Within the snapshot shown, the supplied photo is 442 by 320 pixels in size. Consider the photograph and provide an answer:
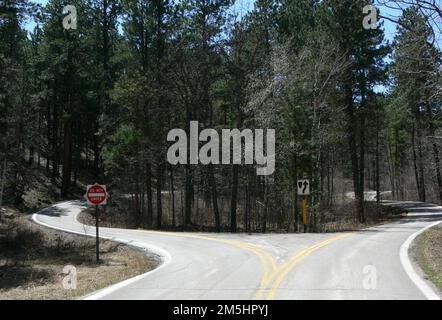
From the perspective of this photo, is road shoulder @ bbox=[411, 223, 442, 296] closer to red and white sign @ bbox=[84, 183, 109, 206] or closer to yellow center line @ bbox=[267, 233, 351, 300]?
yellow center line @ bbox=[267, 233, 351, 300]

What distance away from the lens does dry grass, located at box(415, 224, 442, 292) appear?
1123cm

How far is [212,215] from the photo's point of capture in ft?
130

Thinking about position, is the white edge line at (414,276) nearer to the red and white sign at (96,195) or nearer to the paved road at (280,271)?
the paved road at (280,271)

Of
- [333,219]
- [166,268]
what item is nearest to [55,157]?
[333,219]

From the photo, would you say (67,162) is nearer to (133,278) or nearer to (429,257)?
(133,278)

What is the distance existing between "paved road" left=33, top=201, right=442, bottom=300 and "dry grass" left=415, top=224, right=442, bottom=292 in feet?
1.40

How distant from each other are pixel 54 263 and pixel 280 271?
34.2 feet

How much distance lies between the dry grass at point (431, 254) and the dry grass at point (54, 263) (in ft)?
26.0

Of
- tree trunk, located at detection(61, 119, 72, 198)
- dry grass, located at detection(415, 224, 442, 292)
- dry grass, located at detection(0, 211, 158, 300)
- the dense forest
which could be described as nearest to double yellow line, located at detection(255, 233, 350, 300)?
dry grass, located at detection(415, 224, 442, 292)

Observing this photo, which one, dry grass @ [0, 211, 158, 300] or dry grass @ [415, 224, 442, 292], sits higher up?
dry grass @ [415, 224, 442, 292]

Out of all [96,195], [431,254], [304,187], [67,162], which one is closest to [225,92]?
[304,187]

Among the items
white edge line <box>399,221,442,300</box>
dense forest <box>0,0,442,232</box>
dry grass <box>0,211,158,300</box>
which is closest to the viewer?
white edge line <box>399,221,442,300</box>

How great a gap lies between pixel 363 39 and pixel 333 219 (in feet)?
45.6

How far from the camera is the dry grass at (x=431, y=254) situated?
11227 mm
